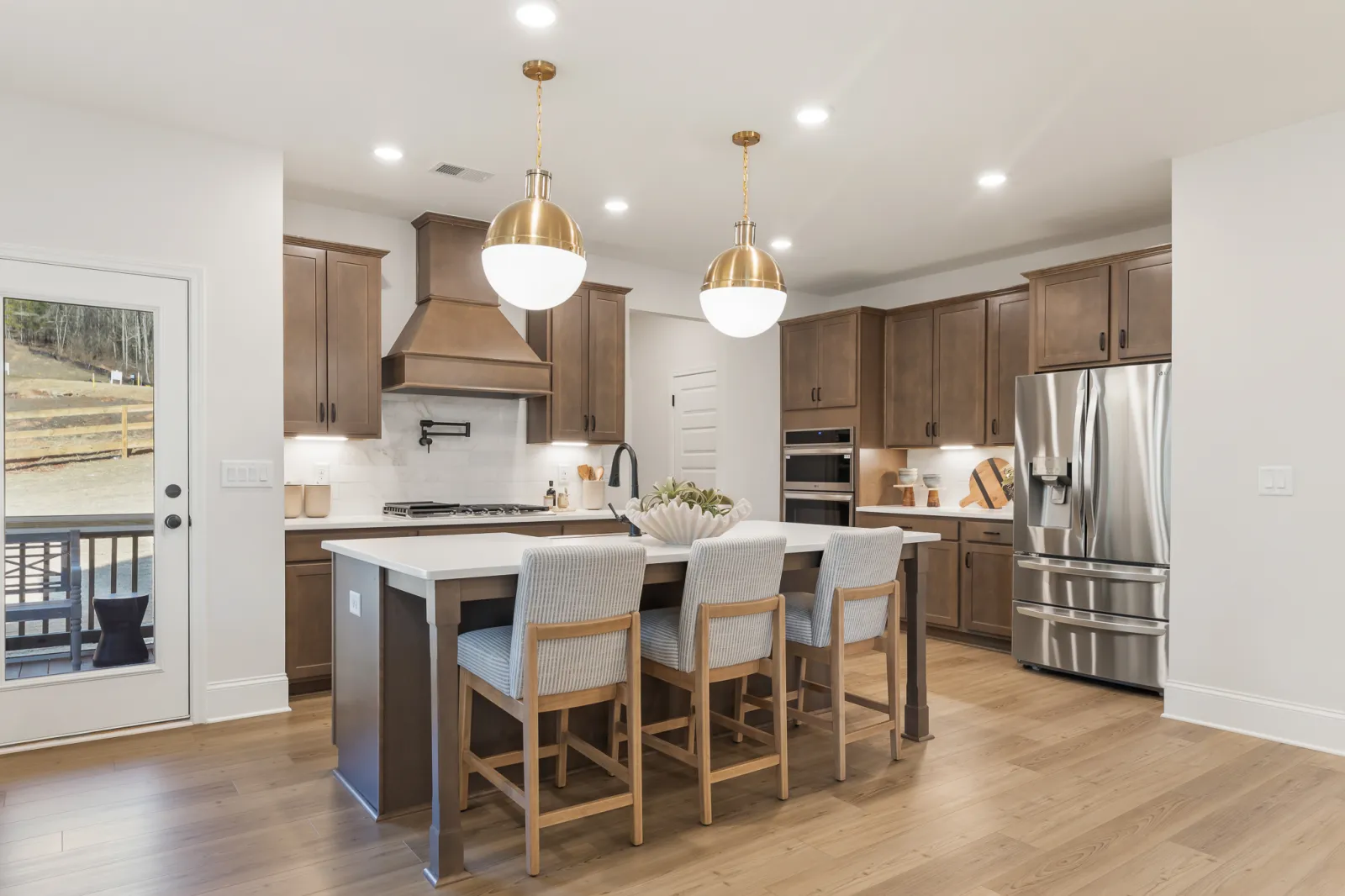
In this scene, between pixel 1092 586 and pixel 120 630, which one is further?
pixel 1092 586

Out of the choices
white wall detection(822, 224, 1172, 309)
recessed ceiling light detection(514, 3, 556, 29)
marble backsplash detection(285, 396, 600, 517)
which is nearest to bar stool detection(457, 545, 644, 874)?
recessed ceiling light detection(514, 3, 556, 29)

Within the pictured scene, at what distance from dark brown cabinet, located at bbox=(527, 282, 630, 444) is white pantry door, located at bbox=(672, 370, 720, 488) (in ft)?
3.75

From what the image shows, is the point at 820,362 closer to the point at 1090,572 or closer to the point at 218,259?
the point at 1090,572

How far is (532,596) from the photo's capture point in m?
2.37

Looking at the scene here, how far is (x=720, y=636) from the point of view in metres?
2.80

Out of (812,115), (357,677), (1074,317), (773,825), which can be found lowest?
(773,825)

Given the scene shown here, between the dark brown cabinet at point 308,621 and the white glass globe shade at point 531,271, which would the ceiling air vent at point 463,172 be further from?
the dark brown cabinet at point 308,621

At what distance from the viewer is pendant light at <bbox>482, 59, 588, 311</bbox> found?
Result: 9.18ft

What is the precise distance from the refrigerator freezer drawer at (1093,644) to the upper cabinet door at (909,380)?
1.72m

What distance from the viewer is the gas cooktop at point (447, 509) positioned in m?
4.85

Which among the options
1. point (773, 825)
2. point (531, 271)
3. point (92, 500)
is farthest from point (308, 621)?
point (773, 825)

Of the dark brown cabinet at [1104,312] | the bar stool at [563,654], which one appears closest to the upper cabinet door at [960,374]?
the dark brown cabinet at [1104,312]

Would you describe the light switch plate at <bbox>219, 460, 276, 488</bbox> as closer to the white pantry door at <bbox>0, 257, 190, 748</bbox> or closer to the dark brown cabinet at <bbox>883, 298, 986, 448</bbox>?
the white pantry door at <bbox>0, 257, 190, 748</bbox>

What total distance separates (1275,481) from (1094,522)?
965 mm
